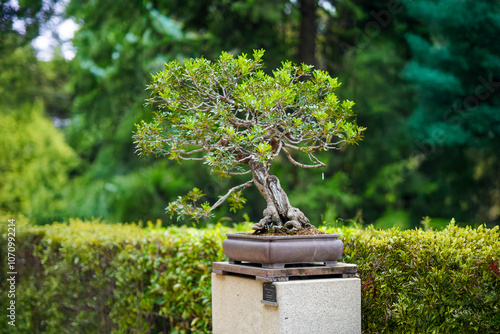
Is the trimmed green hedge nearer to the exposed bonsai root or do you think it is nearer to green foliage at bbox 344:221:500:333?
green foliage at bbox 344:221:500:333

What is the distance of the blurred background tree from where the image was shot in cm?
987

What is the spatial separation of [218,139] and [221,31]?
6.81 meters

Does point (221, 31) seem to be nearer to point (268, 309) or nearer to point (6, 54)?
point (6, 54)

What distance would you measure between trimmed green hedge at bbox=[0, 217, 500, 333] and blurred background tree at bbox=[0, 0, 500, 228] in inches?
158

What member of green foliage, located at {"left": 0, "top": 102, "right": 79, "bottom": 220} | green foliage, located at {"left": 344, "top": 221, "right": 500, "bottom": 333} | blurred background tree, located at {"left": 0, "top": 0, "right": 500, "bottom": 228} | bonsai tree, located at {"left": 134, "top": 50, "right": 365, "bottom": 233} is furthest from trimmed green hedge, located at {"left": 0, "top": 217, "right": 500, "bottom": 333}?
green foliage, located at {"left": 0, "top": 102, "right": 79, "bottom": 220}

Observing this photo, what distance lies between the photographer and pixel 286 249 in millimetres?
3033

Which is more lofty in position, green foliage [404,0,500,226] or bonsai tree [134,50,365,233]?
green foliage [404,0,500,226]

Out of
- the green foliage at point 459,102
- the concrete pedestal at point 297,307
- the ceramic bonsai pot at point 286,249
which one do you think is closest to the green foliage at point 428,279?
the concrete pedestal at point 297,307

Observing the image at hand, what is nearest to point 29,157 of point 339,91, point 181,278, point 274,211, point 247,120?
point 339,91

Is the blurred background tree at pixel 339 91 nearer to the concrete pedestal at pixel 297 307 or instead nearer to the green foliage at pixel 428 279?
the green foliage at pixel 428 279

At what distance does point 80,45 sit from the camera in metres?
10.1

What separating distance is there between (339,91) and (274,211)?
765 centimetres

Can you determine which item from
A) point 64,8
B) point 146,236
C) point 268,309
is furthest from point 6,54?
point 268,309

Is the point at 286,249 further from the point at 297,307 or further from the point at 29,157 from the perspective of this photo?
the point at 29,157
